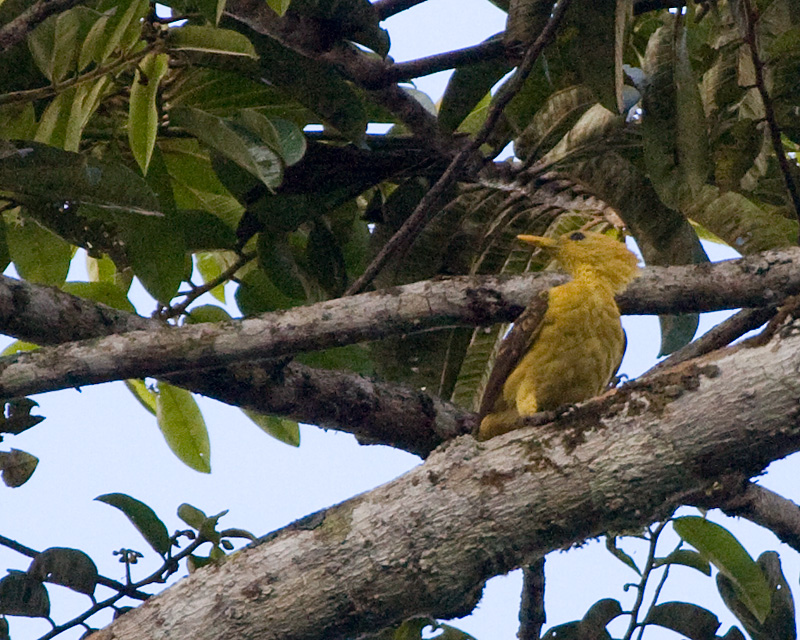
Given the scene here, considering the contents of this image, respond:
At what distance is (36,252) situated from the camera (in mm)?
3197

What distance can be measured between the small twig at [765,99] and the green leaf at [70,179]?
5.37ft

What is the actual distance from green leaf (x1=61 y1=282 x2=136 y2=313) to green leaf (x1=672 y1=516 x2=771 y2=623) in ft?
5.97

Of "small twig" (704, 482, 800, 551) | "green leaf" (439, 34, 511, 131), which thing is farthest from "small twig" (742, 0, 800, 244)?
"small twig" (704, 482, 800, 551)

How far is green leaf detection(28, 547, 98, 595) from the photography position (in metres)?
2.46

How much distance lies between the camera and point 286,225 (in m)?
3.15

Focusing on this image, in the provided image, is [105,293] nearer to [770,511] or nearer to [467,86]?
[467,86]

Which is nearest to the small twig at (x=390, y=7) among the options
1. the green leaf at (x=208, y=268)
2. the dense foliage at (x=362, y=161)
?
the dense foliage at (x=362, y=161)

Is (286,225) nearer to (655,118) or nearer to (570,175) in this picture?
(570,175)

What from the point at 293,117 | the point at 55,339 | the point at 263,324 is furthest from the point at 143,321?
the point at 293,117

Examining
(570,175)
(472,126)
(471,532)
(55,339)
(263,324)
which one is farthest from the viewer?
(472,126)

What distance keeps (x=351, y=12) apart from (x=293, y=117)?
0.53 m

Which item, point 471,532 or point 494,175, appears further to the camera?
point 494,175

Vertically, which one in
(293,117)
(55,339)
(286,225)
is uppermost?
(293,117)

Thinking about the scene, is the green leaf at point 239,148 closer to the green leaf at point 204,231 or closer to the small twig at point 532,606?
the green leaf at point 204,231
